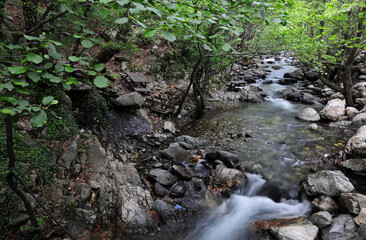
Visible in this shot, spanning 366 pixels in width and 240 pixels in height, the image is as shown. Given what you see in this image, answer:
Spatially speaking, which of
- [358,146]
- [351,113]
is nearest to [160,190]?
[358,146]

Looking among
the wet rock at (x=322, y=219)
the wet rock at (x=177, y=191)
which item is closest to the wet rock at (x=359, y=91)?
the wet rock at (x=322, y=219)

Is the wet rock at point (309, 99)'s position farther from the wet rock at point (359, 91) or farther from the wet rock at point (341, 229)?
the wet rock at point (341, 229)

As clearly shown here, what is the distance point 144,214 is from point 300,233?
3.65m

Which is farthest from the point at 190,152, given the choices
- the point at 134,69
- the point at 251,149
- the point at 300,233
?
the point at 134,69

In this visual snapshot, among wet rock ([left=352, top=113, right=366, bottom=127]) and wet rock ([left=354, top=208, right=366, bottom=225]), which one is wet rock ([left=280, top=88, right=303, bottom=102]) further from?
wet rock ([left=354, top=208, right=366, bottom=225])

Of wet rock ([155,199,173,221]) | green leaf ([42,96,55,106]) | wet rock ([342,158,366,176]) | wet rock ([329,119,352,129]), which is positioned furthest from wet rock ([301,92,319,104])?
green leaf ([42,96,55,106])

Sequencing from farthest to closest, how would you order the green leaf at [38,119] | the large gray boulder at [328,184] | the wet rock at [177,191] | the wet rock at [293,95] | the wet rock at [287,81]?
1. the wet rock at [287,81]
2. the wet rock at [293,95]
3. the wet rock at [177,191]
4. the large gray boulder at [328,184]
5. the green leaf at [38,119]

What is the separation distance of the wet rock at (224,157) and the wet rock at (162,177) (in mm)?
1969

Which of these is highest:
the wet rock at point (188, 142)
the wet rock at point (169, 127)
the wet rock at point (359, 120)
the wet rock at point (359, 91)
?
the wet rock at point (359, 91)

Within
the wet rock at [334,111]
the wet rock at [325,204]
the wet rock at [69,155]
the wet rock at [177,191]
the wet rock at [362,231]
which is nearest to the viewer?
the wet rock at [362,231]

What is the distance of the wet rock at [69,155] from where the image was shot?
4.59 metres

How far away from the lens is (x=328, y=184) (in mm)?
5684

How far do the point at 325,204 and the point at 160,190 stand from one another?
4.51m

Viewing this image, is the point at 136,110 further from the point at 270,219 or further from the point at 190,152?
the point at 270,219
